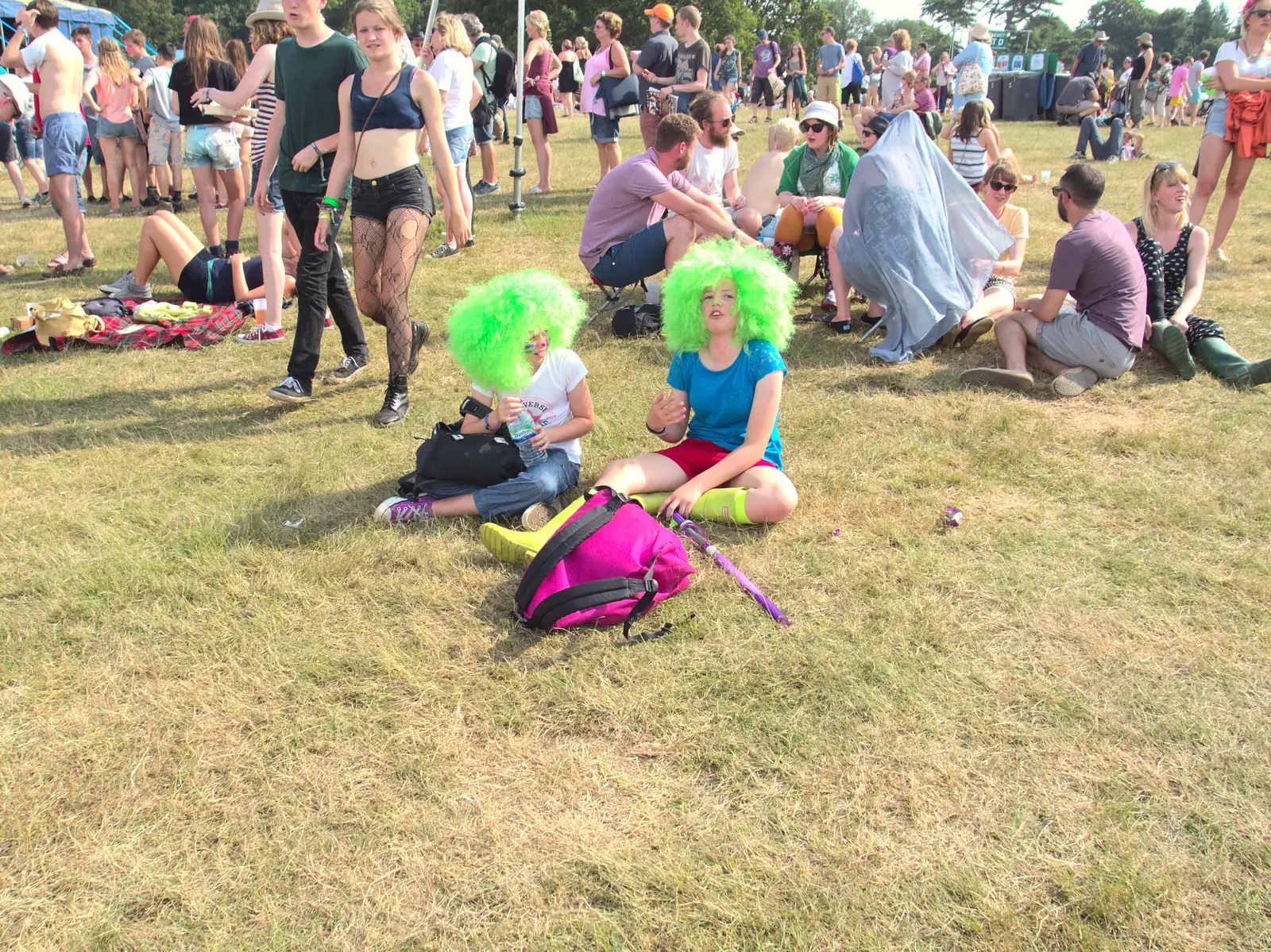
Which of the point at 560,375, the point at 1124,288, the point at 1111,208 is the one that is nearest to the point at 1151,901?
the point at 560,375

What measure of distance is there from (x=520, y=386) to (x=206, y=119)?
17.5 ft

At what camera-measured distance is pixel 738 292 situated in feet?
12.4

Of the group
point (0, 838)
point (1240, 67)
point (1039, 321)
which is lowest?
point (0, 838)

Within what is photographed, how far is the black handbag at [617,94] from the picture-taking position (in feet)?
33.2

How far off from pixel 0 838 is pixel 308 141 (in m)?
3.70

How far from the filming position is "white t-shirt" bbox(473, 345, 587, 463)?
3.96 meters

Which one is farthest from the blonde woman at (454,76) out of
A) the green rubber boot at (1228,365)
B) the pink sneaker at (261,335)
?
the green rubber boot at (1228,365)

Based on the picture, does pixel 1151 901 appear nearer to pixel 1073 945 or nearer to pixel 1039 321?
pixel 1073 945

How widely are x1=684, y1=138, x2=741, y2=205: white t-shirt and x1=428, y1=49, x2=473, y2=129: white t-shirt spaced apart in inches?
91.7

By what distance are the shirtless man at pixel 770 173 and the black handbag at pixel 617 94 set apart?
3.03m

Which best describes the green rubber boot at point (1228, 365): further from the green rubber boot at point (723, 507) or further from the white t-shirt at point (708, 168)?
the white t-shirt at point (708, 168)

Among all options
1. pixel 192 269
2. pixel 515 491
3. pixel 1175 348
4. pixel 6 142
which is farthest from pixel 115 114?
pixel 1175 348

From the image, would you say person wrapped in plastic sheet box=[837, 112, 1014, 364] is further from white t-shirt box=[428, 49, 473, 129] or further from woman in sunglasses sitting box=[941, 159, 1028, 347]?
white t-shirt box=[428, 49, 473, 129]

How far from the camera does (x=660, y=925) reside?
212 centimetres
